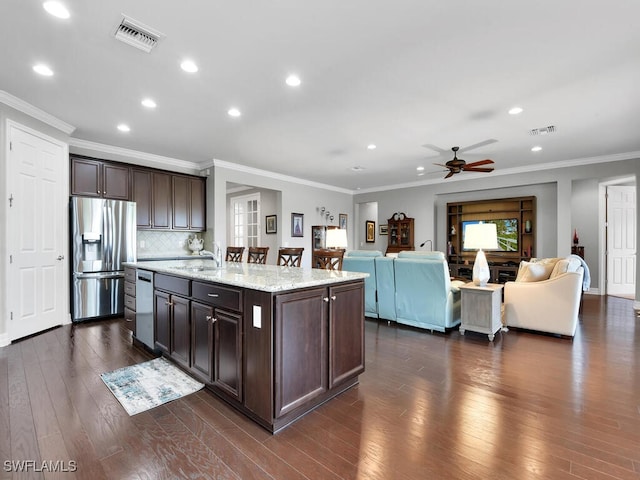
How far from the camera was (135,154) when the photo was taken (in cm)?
524

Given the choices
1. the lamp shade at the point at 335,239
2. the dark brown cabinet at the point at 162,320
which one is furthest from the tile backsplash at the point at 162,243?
the lamp shade at the point at 335,239

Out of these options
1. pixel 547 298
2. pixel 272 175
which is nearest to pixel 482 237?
pixel 547 298

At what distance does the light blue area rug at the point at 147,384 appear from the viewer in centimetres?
220

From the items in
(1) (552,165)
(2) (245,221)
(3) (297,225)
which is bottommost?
(3) (297,225)

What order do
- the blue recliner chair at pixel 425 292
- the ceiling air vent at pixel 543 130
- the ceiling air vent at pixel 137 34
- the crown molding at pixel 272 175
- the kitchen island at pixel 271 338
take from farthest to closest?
1. the crown molding at pixel 272 175
2. the ceiling air vent at pixel 543 130
3. the blue recliner chair at pixel 425 292
4. the ceiling air vent at pixel 137 34
5. the kitchen island at pixel 271 338

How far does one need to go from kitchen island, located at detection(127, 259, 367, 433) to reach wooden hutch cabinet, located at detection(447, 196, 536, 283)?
19.0ft

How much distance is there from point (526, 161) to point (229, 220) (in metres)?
7.50

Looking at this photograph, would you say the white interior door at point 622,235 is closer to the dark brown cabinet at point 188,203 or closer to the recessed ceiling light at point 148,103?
the dark brown cabinet at point 188,203

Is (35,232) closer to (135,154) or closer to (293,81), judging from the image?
(135,154)

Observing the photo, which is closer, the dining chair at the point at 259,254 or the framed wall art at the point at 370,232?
the dining chair at the point at 259,254

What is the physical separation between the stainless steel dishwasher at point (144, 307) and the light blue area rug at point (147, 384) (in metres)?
0.36

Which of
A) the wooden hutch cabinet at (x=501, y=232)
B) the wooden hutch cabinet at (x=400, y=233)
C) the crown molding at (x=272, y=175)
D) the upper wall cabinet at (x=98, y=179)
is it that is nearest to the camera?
the upper wall cabinet at (x=98, y=179)

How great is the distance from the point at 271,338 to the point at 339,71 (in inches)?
93.7

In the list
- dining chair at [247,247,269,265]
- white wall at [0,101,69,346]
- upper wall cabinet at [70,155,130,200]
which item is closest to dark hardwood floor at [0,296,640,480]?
white wall at [0,101,69,346]
